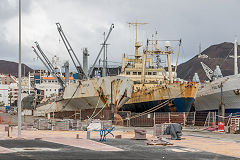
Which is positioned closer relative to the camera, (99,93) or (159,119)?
(159,119)

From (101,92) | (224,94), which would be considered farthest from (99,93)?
(224,94)

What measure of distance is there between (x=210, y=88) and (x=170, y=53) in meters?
12.0

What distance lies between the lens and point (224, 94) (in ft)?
151

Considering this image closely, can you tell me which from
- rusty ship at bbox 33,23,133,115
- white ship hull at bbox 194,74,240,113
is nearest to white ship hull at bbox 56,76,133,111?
rusty ship at bbox 33,23,133,115

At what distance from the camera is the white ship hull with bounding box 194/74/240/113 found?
1746 inches

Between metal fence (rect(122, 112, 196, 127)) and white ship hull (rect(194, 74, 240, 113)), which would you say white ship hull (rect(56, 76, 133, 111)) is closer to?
metal fence (rect(122, 112, 196, 127))

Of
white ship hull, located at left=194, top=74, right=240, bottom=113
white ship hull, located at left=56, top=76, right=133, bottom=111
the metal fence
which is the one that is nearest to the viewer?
the metal fence

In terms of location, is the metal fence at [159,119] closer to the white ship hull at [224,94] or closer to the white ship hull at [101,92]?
the white ship hull at [224,94]

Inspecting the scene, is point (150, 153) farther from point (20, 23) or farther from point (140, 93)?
point (140, 93)

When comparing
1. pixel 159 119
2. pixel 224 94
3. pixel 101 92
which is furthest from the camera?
pixel 101 92

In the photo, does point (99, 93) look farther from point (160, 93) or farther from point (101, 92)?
point (160, 93)

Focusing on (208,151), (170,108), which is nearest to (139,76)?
(170,108)

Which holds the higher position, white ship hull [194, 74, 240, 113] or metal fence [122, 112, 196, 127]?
white ship hull [194, 74, 240, 113]

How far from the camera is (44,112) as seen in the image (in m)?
66.6
